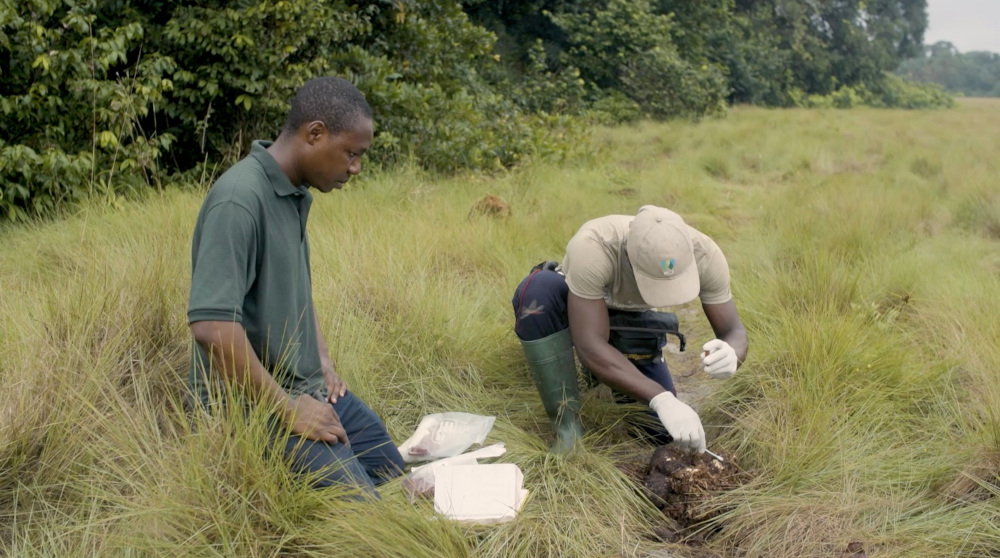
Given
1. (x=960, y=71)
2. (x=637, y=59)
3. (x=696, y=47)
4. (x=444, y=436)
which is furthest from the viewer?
(x=960, y=71)

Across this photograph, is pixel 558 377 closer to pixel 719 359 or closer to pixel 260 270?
pixel 719 359

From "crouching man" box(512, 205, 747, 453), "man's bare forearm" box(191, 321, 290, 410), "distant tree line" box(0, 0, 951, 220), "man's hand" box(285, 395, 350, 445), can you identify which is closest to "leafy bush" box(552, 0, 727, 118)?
"distant tree line" box(0, 0, 951, 220)

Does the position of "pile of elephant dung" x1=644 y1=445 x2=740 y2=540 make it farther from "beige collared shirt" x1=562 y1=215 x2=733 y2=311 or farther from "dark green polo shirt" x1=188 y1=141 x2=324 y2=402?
"dark green polo shirt" x1=188 y1=141 x2=324 y2=402

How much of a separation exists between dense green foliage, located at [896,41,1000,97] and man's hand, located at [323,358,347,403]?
64.6 meters

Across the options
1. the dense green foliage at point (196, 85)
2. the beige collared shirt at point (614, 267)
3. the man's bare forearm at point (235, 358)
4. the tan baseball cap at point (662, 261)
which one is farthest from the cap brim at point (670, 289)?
the dense green foliage at point (196, 85)

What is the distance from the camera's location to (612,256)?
9.89ft

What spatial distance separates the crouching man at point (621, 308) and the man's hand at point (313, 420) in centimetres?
85

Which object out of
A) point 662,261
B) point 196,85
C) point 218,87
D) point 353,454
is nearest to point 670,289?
point 662,261

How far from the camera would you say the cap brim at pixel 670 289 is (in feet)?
9.17

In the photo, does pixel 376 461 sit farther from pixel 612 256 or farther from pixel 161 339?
pixel 612 256

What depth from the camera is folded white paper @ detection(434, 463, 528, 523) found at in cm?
244

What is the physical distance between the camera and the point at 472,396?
3377mm

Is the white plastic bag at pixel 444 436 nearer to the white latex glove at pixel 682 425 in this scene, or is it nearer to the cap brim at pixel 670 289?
the white latex glove at pixel 682 425

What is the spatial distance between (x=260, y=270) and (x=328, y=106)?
0.50m
